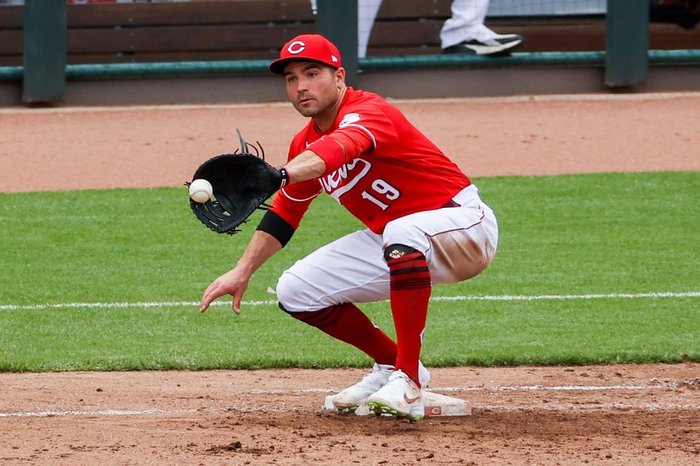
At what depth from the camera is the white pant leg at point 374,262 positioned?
183 inches

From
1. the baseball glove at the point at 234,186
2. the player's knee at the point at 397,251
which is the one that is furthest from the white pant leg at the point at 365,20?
the baseball glove at the point at 234,186

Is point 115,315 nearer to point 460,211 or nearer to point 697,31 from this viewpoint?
point 460,211

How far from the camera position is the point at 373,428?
4578 mm

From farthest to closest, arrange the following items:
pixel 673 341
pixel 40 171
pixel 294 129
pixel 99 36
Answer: pixel 99 36, pixel 294 129, pixel 40 171, pixel 673 341

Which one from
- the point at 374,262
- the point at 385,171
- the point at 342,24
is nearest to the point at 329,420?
the point at 374,262

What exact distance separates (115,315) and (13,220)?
272cm

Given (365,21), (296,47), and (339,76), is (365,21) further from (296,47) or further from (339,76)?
(296,47)

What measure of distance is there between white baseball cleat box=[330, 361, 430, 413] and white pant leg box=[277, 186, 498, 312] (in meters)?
0.30

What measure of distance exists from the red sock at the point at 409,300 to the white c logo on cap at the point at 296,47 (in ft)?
2.69

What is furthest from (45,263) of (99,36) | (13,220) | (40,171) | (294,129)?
(99,36)

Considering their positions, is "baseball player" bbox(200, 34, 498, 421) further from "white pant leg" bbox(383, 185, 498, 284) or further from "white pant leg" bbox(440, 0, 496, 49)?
"white pant leg" bbox(440, 0, 496, 49)

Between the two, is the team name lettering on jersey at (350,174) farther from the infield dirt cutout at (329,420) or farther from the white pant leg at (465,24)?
the white pant leg at (465,24)

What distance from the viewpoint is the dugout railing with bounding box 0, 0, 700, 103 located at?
39.6 ft

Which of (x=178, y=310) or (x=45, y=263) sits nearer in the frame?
(x=178, y=310)
